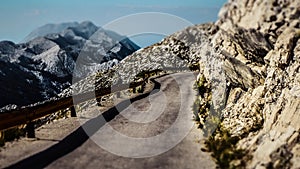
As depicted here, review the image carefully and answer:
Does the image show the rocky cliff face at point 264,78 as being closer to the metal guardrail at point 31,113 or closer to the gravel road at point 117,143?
the gravel road at point 117,143

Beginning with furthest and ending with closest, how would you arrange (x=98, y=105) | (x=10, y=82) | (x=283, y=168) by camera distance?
(x=10, y=82) → (x=98, y=105) → (x=283, y=168)

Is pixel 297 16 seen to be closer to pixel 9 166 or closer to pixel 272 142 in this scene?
pixel 272 142

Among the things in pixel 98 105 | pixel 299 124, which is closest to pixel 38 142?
pixel 98 105

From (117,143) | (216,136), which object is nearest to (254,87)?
(216,136)

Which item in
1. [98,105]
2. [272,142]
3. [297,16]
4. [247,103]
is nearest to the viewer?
[272,142]

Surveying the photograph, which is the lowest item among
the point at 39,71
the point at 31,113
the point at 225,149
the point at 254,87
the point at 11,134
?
the point at 39,71

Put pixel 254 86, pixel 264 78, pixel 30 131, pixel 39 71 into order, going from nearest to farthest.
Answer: pixel 30 131
pixel 264 78
pixel 254 86
pixel 39 71

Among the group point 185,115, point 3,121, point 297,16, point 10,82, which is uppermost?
point 297,16

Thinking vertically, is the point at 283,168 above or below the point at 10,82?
above

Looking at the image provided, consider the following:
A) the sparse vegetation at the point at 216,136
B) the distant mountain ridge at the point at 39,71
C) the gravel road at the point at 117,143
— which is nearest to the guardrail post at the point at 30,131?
the gravel road at the point at 117,143

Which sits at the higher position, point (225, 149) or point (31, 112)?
point (31, 112)

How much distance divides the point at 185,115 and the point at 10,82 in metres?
103

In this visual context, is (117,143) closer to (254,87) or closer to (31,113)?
(31,113)

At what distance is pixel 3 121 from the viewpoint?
45.3ft
